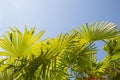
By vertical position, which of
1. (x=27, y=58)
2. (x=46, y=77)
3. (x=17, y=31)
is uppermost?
(x=17, y=31)

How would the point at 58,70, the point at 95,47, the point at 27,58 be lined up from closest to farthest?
the point at 27,58 < the point at 58,70 < the point at 95,47

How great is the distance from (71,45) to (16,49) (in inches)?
43.9

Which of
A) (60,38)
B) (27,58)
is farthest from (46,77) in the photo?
(60,38)

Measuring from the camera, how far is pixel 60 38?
15.6 ft

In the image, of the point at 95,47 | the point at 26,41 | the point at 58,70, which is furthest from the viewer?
the point at 95,47

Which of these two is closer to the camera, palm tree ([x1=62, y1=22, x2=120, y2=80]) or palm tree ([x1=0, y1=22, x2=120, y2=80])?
palm tree ([x1=0, y1=22, x2=120, y2=80])

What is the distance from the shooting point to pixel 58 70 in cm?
539

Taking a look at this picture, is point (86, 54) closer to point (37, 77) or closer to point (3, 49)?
point (37, 77)

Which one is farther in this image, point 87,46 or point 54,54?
point 87,46

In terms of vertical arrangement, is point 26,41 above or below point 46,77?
above

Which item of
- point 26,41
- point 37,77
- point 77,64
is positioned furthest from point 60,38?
point 77,64

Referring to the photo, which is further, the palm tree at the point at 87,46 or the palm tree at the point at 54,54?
the palm tree at the point at 87,46

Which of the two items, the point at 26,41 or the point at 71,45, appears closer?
the point at 26,41

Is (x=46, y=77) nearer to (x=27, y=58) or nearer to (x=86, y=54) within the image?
(x=27, y=58)
